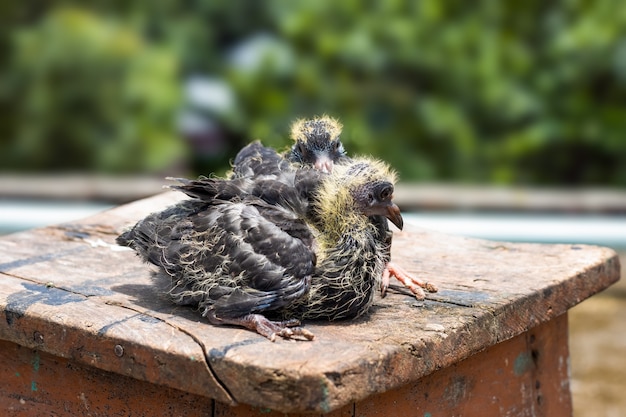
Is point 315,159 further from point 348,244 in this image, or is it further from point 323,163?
point 348,244

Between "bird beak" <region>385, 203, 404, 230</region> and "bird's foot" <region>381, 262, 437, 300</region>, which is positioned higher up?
"bird beak" <region>385, 203, 404, 230</region>

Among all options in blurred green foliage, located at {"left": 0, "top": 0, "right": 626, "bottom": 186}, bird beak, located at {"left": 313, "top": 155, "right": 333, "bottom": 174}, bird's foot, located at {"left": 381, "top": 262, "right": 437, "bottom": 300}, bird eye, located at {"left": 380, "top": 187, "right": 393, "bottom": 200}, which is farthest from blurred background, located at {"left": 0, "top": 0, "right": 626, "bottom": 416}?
bird eye, located at {"left": 380, "top": 187, "right": 393, "bottom": 200}

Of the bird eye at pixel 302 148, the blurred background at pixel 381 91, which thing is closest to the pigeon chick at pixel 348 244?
the bird eye at pixel 302 148

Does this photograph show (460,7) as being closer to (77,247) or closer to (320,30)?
(320,30)

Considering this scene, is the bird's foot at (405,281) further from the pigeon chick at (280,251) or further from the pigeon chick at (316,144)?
the pigeon chick at (316,144)

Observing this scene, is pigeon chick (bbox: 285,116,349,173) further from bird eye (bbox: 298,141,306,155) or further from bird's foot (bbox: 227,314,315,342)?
bird's foot (bbox: 227,314,315,342)

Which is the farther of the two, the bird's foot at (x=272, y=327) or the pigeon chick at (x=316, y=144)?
the pigeon chick at (x=316, y=144)
